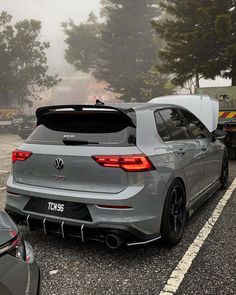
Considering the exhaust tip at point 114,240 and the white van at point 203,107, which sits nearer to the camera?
the exhaust tip at point 114,240

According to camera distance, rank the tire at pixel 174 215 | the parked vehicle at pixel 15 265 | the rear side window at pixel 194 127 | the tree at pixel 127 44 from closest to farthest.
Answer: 1. the parked vehicle at pixel 15 265
2. the tire at pixel 174 215
3. the rear side window at pixel 194 127
4. the tree at pixel 127 44

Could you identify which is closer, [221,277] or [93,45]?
[221,277]

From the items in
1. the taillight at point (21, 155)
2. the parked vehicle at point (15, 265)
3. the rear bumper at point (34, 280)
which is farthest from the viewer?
the taillight at point (21, 155)

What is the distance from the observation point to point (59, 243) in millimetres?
4219

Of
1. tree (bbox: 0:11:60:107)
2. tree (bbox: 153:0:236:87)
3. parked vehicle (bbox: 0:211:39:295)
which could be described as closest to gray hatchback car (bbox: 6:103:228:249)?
parked vehicle (bbox: 0:211:39:295)

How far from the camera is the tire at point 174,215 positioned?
149 inches

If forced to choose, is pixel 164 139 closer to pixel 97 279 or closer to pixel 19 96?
pixel 97 279

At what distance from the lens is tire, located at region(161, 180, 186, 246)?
12.4 feet

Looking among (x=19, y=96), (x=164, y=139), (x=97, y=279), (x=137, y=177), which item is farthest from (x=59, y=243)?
(x=19, y=96)

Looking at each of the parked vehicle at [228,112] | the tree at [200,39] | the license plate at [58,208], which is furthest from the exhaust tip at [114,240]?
the tree at [200,39]

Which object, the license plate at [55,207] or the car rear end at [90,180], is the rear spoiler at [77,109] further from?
the license plate at [55,207]

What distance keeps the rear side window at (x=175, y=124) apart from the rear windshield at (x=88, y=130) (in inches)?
31.1

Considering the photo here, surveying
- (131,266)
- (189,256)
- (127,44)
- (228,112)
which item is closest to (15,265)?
(131,266)

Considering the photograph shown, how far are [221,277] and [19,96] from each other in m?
37.4
